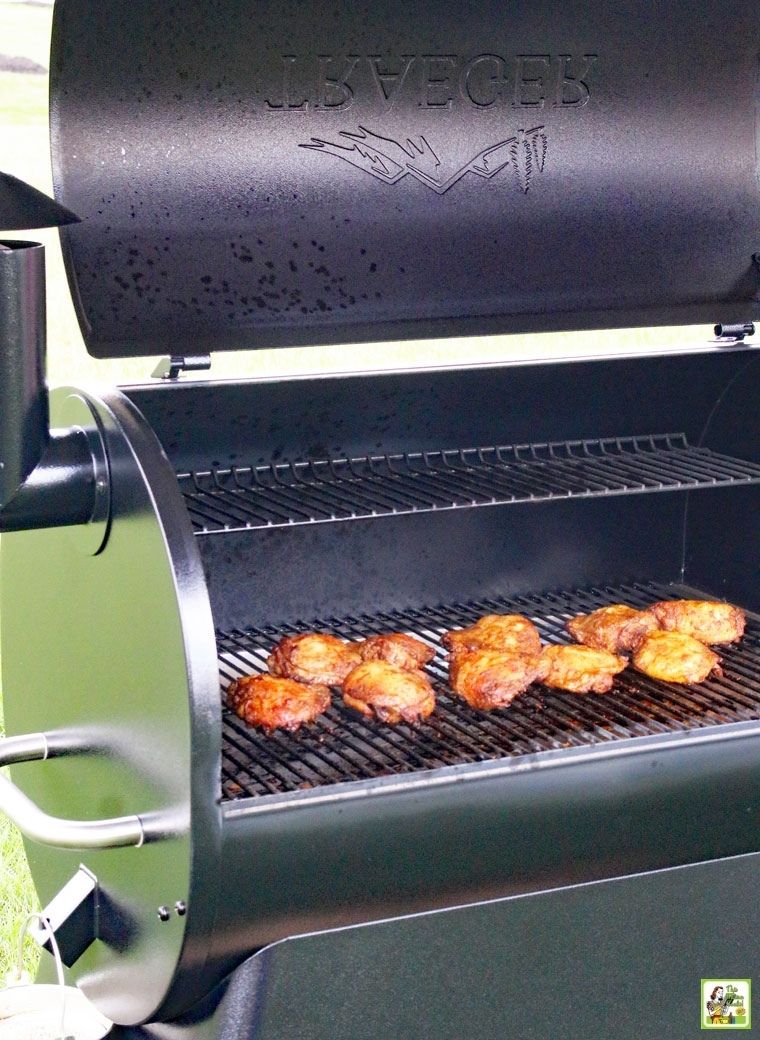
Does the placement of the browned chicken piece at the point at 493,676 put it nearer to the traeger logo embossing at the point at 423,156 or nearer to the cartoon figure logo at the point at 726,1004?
the cartoon figure logo at the point at 726,1004

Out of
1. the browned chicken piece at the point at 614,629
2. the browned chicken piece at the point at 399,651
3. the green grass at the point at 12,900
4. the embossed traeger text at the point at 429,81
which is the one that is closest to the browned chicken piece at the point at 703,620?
the browned chicken piece at the point at 614,629

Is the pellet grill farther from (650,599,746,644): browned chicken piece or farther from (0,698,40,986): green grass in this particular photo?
(0,698,40,986): green grass

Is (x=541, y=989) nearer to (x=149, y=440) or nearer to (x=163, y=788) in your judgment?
(x=163, y=788)

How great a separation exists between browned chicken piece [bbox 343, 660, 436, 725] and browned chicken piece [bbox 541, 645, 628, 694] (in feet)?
0.79

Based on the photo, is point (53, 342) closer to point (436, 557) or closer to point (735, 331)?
point (436, 557)

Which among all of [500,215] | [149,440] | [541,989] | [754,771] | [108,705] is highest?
[500,215]

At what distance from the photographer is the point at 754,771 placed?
2.24 metres

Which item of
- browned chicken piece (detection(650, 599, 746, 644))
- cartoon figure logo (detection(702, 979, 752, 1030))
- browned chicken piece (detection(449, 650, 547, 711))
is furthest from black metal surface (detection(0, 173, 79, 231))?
cartoon figure logo (detection(702, 979, 752, 1030))

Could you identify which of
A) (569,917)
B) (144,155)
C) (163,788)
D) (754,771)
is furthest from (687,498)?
(163,788)

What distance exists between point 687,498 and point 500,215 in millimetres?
837

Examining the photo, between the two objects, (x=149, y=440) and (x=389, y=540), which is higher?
(x=149, y=440)

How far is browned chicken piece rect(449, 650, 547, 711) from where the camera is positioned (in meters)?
2.42

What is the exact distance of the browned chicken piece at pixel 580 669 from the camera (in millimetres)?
2512

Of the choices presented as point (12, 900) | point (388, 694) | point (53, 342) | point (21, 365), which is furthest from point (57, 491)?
point (53, 342)
